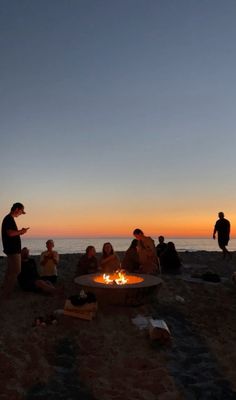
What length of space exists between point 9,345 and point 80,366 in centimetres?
158

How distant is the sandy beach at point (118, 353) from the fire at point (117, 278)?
2.88 feet

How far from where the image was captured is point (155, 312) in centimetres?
996

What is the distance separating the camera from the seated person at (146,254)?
13.1 metres

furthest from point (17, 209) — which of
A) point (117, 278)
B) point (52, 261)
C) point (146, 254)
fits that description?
point (146, 254)

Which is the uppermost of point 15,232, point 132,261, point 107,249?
point 15,232

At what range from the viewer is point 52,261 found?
11875mm

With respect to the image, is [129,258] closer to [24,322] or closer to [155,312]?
[155,312]

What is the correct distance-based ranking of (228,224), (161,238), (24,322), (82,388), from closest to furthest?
1. (82,388)
2. (24,322)
3. (161,238)
4. (228,224)

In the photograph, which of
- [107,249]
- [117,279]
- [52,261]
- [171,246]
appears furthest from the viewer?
[171,246]

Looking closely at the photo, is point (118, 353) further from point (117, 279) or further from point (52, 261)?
point (52, 261)

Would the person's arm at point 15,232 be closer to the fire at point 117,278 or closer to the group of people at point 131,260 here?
the fire at point 117,278

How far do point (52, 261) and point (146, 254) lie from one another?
332 centimetres

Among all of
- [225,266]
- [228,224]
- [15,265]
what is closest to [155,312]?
[15,265]

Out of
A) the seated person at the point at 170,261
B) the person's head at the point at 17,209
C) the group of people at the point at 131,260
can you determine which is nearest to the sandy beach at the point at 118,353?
the group of people at the point at 131,260
